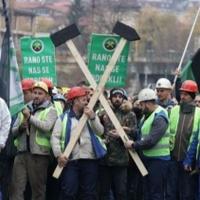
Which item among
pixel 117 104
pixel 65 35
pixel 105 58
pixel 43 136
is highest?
pixel 65 35

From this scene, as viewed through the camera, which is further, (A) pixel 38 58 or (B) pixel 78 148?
(A) pixel 38 58

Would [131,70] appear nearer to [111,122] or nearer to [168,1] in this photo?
[168,1]

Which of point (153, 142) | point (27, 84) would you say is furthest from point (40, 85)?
point (153, 142)

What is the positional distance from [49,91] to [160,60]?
72.8 meters

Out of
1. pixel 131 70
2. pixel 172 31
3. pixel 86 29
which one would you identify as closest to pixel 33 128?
pixel 131 70

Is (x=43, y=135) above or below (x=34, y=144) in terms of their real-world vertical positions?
above

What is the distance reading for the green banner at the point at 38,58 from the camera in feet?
38.1

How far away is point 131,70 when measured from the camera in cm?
7350

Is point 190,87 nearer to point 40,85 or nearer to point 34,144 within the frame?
point 40,85

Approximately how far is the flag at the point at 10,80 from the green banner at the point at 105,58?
3.34ft

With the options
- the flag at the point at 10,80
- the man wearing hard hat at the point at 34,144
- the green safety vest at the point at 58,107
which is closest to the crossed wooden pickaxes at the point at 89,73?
the man wearing hard hat at the point at 34,144

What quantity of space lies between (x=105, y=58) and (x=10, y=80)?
4.22 ft

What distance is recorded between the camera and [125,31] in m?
10.4

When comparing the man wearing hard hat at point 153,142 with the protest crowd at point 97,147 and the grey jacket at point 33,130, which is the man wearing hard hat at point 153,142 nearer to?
the protest crowd at point 97,147
